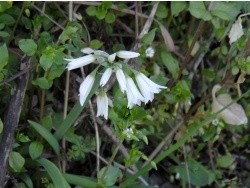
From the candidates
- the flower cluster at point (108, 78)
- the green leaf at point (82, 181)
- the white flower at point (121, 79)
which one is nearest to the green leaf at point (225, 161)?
the green leaf at point (82, 181)

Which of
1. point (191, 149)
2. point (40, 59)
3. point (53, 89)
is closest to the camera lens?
point (40, 59)

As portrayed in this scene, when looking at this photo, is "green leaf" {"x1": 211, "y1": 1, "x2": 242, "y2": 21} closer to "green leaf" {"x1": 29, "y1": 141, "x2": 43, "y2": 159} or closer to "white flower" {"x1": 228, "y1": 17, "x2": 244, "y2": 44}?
"white flower" {"x1": 228, "y1": 17, "x2": 244, "y2": 44}

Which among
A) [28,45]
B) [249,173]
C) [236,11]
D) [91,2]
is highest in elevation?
[91,2]

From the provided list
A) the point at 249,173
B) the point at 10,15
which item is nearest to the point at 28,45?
the point at 10,15

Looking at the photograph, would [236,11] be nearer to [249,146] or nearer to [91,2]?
[91,2]

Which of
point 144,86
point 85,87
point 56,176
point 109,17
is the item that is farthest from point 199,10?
point 56,176
